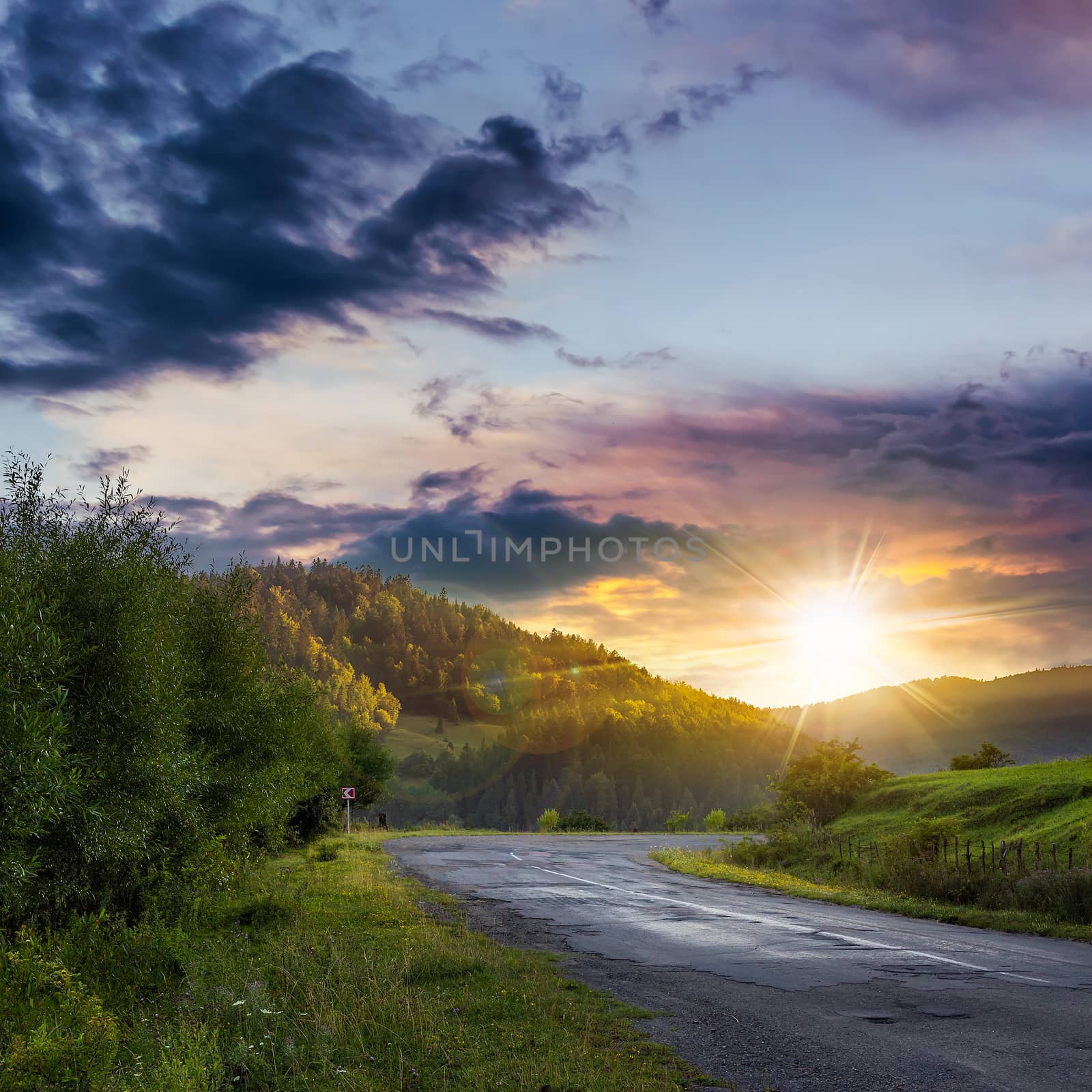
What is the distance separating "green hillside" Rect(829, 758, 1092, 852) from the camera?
80.4 feet

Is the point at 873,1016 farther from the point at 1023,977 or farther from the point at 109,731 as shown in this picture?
the point at 109,731

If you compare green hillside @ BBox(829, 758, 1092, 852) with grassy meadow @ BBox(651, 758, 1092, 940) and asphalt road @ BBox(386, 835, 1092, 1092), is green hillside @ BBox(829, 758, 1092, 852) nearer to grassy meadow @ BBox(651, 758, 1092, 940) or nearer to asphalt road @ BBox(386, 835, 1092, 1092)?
grassy meadow @ BBox(651, 758, 1092, 940)

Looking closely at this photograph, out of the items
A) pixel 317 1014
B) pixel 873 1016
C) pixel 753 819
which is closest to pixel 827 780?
pixel 753 819

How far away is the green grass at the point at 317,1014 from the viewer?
8.04 m

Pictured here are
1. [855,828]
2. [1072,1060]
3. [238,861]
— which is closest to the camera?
[1072,1060]

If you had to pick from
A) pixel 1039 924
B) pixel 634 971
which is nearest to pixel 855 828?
pixel 1039 924

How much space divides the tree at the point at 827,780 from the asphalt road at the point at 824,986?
16.9 m

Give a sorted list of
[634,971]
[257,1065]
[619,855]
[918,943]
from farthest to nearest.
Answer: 1. [619,855]
2. [918,943]
3. [634,971]
4. [257,1065]

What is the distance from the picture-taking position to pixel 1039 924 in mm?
16578

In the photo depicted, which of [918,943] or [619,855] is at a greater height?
[918,943]

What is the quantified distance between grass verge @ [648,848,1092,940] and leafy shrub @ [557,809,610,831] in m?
38.4

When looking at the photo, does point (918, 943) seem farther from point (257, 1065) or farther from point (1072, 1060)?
point (257, 1065)

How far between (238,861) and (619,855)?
1958 cm

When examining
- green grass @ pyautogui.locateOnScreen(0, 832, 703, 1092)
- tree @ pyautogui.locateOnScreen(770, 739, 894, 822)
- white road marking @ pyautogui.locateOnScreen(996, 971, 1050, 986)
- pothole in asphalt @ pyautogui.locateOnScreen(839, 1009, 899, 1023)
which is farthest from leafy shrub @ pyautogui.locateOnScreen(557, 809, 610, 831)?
pothole in asphalt @ pyautogui.locateOnScreen(839, 1009, 899, 1023)
